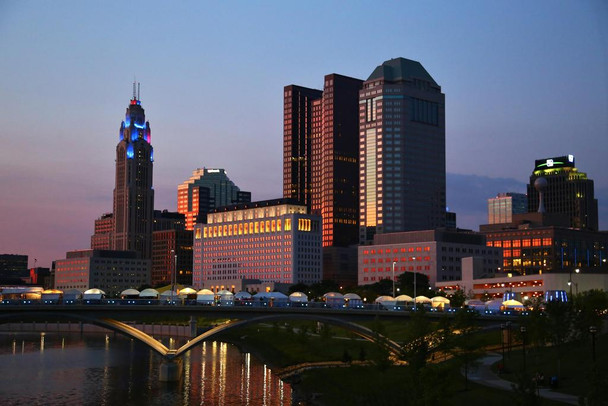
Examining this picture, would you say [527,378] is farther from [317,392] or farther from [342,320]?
[342,320]

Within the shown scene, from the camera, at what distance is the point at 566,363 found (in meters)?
92.4

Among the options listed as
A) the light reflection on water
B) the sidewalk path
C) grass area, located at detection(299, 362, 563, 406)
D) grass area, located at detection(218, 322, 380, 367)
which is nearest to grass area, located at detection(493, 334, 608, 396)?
the sidewalk path

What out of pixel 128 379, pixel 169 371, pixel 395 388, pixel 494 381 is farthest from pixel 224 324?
pixel 494 381

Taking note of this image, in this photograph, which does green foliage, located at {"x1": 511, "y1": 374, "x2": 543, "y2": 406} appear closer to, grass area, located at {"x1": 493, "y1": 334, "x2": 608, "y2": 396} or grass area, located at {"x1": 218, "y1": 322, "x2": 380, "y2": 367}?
grass area, located at {"x1": 493, "y1": 334, "x2": 608, "y2": 396}

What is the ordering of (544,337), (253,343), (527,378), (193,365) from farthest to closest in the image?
1. (253,343)
2. (193,365)
3. (544,337)
4. (527,378)

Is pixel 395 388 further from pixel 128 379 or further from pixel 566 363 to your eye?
pixel 128 379

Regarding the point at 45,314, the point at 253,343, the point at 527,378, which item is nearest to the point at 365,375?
the point at 45,314

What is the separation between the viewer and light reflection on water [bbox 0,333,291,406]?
9625 cm

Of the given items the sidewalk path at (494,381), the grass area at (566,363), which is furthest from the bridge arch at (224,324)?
the grass area at (566,363)

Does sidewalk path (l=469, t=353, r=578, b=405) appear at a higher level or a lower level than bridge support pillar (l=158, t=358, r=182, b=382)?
higher

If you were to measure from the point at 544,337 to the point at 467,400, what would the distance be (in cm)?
2444

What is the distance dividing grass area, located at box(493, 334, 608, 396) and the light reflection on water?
26.9 m

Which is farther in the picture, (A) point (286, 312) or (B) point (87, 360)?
(B) point (87, 360)

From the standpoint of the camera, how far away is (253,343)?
172 metres
